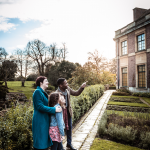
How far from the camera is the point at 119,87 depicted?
18703 millimetres

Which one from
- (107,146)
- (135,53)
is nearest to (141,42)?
(135,53)

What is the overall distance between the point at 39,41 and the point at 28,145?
25784mm

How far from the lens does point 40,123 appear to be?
7.30ft

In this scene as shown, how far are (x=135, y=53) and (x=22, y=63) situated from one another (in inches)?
714

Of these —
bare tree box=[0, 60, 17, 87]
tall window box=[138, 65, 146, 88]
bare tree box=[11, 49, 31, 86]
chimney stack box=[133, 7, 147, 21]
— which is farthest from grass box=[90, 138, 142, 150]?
bare tree box=[11, 49, 31, 86]

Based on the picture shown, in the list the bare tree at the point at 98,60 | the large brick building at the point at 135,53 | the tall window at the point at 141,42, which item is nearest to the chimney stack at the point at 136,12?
the large brick building at the point at 135,53

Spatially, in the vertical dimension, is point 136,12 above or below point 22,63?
above

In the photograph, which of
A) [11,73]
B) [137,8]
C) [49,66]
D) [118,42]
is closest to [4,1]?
[11,73]

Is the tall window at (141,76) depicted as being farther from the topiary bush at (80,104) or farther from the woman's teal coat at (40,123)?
the woman's teal coat at (40,123)

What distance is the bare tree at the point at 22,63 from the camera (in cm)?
→ 2173

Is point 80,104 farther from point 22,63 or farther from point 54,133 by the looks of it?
point 22,63

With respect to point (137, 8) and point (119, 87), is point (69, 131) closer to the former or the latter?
point (119, 87)

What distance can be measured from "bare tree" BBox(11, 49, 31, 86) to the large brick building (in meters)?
15.4

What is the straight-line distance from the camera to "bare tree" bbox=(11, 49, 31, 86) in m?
21.7
